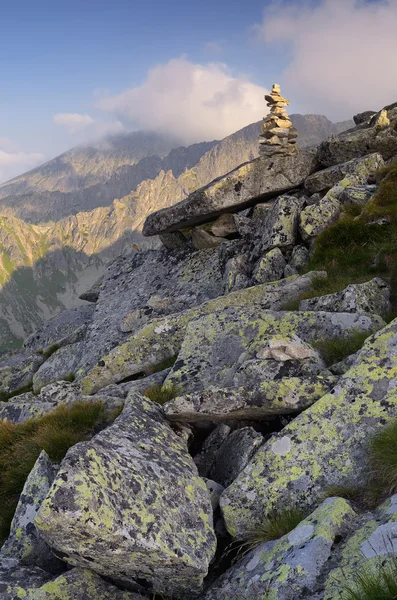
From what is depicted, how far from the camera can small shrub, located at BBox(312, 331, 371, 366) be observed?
36.0ft

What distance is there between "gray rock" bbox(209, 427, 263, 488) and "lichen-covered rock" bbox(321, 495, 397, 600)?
274 cm

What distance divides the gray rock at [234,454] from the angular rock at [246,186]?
1980 centimetres

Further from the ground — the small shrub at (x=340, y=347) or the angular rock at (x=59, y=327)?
the angular rock at (x=59, y=327)

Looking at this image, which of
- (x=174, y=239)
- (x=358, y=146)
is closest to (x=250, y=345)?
(x=174, y=239)

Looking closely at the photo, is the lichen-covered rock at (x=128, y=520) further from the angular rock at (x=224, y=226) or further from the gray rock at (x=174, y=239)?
the gray rock at (x=174, y=239)

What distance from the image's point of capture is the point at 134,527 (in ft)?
21.5

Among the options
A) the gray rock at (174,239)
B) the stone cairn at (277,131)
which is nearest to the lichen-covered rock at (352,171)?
the stone cairn at (277,131)

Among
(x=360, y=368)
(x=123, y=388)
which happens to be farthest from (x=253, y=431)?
(x=123, y=388)

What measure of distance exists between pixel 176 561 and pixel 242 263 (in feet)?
58.4

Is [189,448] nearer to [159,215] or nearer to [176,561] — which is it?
[176,561]

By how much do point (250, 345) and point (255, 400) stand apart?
3.31 m

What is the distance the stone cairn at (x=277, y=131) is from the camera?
2892cm

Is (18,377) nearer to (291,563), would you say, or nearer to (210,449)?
(210,449)

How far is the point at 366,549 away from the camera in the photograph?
5555 millimetres
